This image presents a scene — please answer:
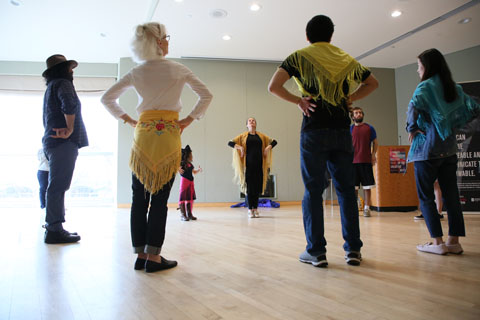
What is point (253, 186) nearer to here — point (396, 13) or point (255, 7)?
point (255, 7)

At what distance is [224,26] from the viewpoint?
19.3ft

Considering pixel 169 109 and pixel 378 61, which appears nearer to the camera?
pixel 169 109

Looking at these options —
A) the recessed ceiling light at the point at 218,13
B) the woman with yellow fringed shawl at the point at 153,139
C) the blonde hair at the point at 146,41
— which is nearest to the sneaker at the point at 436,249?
the woman with yellow fringed shawl at the point at 153,139

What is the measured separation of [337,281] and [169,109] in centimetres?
116

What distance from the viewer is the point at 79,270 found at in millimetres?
1717

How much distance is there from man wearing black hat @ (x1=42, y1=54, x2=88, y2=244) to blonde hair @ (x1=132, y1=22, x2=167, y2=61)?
1147 millimetres

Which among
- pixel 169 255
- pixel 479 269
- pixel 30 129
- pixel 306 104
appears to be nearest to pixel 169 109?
pixel 306 104

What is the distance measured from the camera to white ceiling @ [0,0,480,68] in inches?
206

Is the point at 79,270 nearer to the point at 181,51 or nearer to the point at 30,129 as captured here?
the point at 181,51

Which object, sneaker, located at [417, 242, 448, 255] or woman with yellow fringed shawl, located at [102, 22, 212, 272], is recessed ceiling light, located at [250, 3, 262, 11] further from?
sneaker, located at [417, 242, 448, 255]

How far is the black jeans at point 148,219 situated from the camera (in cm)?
167

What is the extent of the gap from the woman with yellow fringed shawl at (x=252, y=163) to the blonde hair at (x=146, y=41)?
9.73 ft

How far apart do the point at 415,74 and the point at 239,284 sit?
8222mm

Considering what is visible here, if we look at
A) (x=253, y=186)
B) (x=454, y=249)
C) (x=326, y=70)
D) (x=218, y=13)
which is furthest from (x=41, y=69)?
(x=454, y=249)
